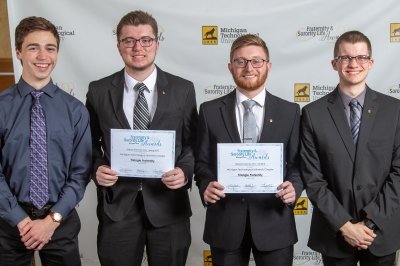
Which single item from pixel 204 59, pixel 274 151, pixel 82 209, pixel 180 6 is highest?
pixel 180 6

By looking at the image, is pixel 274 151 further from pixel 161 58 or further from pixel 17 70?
pixel 17 70

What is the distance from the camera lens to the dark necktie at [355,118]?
6.88ft

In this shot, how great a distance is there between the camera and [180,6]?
330 centimetres

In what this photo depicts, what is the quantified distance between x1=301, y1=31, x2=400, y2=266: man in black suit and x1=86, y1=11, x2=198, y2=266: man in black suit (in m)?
0.62

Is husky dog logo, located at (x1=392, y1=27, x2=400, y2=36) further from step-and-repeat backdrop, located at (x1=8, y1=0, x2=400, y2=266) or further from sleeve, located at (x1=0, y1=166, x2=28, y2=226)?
sleeve, located at (x1=0, y1=166, x2=28, y2=226)

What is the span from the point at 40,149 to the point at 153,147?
0.50 meters

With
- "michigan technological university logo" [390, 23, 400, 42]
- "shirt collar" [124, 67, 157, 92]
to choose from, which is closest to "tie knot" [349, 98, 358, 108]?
"shirt collar" [124, 67, 157, 92]

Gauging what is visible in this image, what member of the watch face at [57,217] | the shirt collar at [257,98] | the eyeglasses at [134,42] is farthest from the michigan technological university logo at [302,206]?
the watch face at [57,217]

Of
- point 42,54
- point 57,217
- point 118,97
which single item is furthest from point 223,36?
point 57,217

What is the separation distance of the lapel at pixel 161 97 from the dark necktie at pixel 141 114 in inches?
1.3

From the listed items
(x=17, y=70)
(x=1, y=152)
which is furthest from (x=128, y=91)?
Answer: (x=17, y=70)

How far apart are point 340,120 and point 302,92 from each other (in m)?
1.27

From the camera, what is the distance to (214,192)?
207 cm

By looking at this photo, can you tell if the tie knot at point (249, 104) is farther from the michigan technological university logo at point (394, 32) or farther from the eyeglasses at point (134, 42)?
the michigan technological university logo at point (394, 32)
